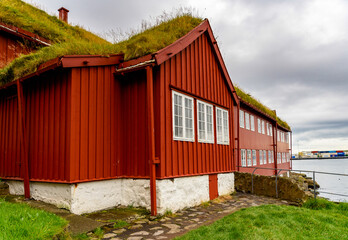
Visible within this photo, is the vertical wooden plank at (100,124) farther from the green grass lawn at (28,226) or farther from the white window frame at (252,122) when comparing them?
the white window frame at (252,122)

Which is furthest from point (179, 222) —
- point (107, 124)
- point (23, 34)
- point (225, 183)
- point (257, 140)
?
point (257, 140)

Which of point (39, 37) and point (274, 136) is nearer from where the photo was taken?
point (39, 37)

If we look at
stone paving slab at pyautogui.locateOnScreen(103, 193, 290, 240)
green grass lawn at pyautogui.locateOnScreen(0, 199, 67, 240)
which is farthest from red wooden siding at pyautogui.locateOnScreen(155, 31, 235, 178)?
green grass lawn at pyautogui.locateOnScreen(0, 199, 67, 240)

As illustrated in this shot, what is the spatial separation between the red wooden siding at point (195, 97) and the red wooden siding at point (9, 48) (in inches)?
319

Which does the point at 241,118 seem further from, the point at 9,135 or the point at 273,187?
the point at 9,135

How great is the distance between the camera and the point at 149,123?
782 cm

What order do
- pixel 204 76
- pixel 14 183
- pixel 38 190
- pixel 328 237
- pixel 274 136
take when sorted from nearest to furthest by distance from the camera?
pixel 328 237 < pixel 38 190 < pixel 14 183 < pixel 204 76 < pixel 274 136

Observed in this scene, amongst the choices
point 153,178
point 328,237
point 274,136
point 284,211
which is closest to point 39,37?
point 153,178

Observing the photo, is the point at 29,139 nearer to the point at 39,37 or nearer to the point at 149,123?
the point at 149,123

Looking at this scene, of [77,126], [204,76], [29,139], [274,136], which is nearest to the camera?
→ [77,126]

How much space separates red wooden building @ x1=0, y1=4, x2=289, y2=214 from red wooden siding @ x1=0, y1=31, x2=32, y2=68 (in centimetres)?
342

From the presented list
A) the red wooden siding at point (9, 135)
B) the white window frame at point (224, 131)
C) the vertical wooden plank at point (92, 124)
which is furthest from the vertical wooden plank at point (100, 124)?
the white window frame at point (224, 131)

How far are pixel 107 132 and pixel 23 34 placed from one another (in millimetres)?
8503

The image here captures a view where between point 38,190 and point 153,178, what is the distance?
3.46 meters
